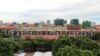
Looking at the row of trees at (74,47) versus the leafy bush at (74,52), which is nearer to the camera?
the leafy bush at (74,52)

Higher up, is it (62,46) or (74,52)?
(74,52)

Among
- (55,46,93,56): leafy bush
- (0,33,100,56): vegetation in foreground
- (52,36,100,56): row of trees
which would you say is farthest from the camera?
(0,33,100,56): vegetation in foreground

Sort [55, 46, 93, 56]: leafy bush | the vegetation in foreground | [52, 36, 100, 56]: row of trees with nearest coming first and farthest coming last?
[55, 46, 93, 56]: leafy bush < [52, 36, 100, 56]: row of trees < the vegetation in foreground

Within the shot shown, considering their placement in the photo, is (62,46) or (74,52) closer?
(74,52)

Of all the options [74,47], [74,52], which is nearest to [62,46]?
[74,47]

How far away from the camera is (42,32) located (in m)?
43.6

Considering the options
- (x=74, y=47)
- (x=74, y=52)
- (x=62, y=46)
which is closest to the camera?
(x=74, y=52)

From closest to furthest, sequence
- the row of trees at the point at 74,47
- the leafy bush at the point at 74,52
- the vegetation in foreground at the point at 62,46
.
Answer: the leafy bush at the point at 74,52 < the row of trees at the point at 74,47 < the vegetation in foreground at the point at 62,46

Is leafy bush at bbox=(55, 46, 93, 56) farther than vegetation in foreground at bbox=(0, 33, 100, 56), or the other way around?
vegetation in foreground at bbox=(0, 33, 100, 56)

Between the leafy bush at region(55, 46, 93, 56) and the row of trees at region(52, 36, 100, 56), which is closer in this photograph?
the leafy bush at region(55, 46, 93, 56)

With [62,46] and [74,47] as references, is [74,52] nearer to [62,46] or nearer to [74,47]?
[74,47]

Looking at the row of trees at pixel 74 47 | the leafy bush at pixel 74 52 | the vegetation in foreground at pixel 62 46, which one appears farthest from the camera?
the vegetation in foreground at pixel 62 46

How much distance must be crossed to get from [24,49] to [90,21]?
46314 mm

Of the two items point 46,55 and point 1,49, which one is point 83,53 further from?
point 46,55
